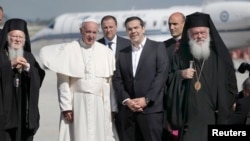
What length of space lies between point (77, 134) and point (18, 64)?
0.97 m

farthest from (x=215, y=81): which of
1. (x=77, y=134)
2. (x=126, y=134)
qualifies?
(x=77, y=134)

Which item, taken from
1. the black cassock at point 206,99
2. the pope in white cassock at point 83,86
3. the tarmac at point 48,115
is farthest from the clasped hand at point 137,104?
the tarmac at point 48,115

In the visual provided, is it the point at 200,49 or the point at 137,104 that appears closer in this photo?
the point at 200,49

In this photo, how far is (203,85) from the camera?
19.5 ft

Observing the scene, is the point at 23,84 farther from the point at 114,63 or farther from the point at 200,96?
the point at 200,96

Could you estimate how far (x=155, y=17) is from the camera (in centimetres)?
2747

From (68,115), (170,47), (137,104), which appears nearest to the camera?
(137,104)

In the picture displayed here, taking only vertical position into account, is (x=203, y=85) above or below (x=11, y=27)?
below

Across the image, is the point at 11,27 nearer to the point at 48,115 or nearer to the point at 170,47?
the point at 170,47

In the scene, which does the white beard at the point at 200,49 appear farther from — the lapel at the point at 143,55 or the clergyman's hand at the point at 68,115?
the clergyman's hand at the point at 68,115

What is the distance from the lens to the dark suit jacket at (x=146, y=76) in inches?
245

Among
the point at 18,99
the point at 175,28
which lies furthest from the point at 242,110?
the point at 18,99

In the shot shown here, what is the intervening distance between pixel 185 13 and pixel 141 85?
2071cm

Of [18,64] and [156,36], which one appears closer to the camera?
[18,64]
